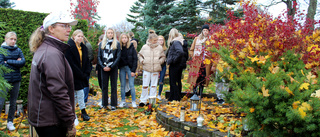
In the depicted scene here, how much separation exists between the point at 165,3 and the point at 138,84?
33.3 ft

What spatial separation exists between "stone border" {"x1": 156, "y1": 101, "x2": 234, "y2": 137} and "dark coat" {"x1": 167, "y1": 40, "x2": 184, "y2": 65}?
1.55 m

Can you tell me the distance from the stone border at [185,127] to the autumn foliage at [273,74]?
0.62 meters

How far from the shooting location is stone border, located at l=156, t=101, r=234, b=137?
3.85m

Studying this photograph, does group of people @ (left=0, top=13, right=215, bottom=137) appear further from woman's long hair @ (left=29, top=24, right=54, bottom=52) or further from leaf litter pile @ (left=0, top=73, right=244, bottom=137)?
leaf litter pile @ (left=0, top=73, right=244, bottom=137)

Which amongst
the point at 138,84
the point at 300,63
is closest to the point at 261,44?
the point at 300,63

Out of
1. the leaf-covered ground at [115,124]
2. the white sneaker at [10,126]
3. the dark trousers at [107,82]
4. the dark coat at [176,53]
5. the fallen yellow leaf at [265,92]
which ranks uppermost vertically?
the dark coat at [176,53]

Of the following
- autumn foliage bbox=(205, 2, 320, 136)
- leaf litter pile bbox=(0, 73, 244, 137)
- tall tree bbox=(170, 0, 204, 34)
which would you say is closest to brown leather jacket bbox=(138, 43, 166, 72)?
leaf litter pile bbox=(0, 73, 244, 137)

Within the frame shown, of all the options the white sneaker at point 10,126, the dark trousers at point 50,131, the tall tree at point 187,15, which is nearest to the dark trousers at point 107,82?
the white sneaker at point 10,126

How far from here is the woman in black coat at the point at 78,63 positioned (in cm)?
505

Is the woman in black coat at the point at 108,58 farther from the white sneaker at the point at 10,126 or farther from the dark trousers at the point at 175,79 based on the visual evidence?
the white sneaker at the point at 10,126

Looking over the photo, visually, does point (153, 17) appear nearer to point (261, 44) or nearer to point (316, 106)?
point (261, 44)

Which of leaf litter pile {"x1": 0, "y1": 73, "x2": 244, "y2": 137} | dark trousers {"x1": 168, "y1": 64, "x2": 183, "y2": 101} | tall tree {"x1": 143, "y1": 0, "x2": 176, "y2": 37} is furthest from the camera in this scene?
tall tree {"x1": 143, "y1": 0, "x2": 176, "y2": 37}

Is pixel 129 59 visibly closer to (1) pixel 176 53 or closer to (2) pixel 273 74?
(1) pixel 176 53

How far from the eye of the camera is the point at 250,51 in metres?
3.42
